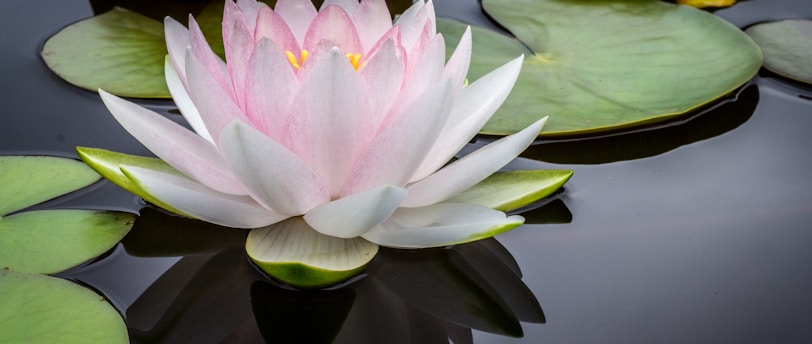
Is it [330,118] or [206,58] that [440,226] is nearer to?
[330,118]

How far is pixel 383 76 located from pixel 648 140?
0.78 metres

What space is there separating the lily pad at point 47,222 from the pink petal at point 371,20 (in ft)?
1.72

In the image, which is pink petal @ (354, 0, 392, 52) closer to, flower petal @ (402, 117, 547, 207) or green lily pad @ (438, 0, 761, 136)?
flower petal @ (402, 117, 547, 207)

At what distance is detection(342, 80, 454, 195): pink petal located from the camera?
1.02 metres

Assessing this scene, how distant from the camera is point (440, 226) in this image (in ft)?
3.53

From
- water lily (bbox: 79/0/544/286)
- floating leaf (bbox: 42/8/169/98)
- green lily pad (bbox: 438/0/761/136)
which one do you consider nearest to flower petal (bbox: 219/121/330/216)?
water lily (bbox: 79/0/544/286)

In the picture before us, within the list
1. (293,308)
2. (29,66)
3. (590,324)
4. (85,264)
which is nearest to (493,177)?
(590,324)

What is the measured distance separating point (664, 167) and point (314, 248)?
805 millimetres

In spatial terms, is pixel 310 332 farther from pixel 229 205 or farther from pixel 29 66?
pixel 29 66

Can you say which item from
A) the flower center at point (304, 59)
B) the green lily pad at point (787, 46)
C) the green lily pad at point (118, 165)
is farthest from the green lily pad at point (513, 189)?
the green lily pad at point (787, 46)

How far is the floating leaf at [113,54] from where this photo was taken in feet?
5.53

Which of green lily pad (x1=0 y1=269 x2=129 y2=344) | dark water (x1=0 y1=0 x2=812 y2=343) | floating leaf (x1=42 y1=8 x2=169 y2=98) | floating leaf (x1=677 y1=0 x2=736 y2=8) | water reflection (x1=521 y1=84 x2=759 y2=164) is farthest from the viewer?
floating leaf (x1=677 y1=0 x2=736 y2=8)

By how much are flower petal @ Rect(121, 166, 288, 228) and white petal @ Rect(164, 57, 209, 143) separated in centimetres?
13

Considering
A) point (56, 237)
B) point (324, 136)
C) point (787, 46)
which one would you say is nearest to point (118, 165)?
point (56, 237)
